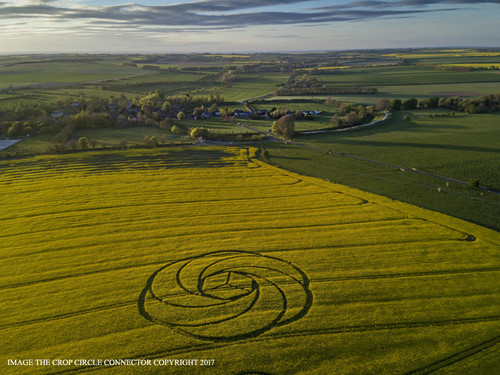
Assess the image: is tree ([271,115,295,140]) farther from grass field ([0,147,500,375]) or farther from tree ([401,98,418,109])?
tree ([401,98,418,109])

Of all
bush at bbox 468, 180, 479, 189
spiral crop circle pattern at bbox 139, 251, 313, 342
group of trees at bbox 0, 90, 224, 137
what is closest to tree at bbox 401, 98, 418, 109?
group of trees at bbox 0, 90, 224, 137

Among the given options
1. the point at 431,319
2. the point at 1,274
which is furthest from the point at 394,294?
the point at 1,274

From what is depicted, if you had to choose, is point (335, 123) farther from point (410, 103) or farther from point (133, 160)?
point (133, 160)

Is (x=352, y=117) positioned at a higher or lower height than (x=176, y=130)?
higher

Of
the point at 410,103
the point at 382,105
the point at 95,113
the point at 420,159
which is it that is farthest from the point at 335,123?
the point at 95,113

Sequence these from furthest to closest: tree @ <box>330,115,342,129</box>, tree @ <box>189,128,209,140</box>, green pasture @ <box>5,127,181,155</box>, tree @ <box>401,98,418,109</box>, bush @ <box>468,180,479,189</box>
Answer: tree @ <box>401,98,418,109</box> < tree @ <box>330,115,342,129</box> < tree @ <box>189,128,209,140</box> < green pasture @ <box>5,127,181,155</box> < bush @ <box>468,180,479,189</box>

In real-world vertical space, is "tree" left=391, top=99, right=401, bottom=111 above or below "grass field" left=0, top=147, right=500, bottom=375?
above
